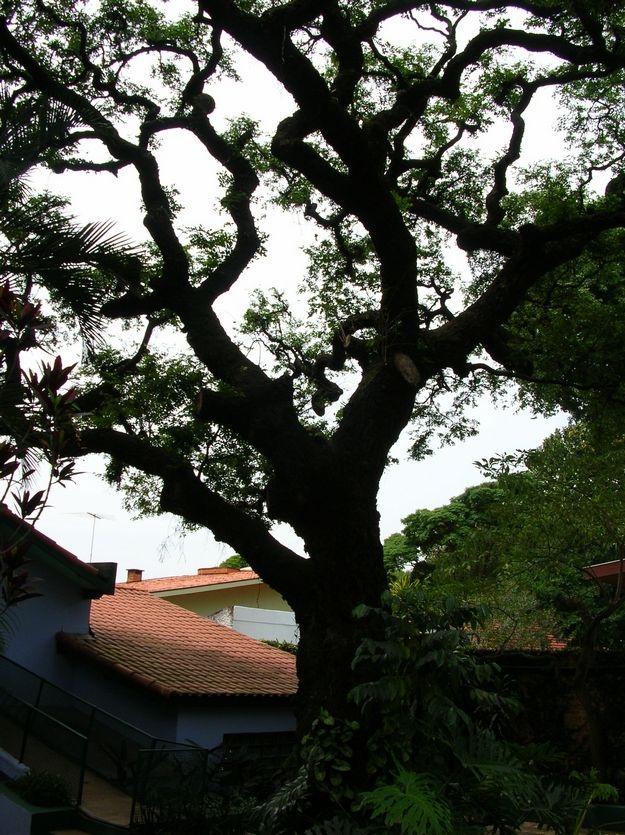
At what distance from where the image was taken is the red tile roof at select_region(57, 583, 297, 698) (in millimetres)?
12414

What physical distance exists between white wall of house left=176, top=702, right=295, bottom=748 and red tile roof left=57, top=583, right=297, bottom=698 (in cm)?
33

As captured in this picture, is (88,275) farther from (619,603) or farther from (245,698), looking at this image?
(245,698)

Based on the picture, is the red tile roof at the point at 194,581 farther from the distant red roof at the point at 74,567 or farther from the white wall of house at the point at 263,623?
the distant red roof at the point at 74,567

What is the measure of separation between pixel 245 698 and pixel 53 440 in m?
9.02

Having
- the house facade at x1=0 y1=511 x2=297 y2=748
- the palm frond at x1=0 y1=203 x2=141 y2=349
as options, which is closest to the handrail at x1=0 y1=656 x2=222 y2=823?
the house facade at x1=0 y1=511 x2=297 y2=748

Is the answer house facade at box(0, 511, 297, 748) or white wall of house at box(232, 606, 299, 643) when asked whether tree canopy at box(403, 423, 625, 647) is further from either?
white wall of house at box(232, 606, 299, 643)

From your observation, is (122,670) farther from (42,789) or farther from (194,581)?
(194,581)

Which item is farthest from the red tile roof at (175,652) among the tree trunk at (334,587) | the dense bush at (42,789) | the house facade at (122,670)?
the tree trunk at (334,587)

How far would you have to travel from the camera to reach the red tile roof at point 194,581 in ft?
77.7

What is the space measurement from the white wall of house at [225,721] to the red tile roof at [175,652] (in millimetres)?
330

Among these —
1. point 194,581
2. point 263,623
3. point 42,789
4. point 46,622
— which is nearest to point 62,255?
point 42,789

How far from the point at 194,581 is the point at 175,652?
10.5m

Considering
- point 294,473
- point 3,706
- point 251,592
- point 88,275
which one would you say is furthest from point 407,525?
point 88,275

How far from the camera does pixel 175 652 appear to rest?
556 inches
